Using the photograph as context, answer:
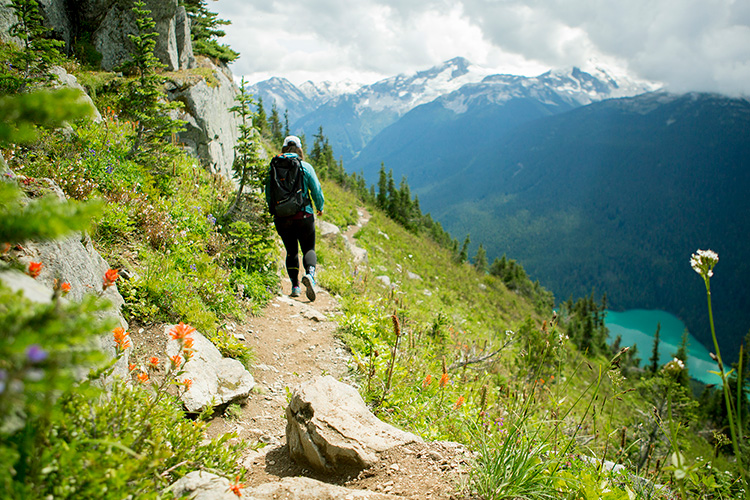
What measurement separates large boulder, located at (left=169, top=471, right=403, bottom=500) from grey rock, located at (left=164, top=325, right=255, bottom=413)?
47.5 inches

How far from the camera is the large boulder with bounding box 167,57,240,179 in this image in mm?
10016

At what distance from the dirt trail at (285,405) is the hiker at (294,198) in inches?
32.5

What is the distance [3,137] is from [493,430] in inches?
173

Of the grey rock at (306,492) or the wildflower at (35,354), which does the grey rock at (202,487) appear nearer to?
the grey rock at (306,492)

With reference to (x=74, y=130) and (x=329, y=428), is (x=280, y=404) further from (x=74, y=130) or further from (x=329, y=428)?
(x=74, y=130)

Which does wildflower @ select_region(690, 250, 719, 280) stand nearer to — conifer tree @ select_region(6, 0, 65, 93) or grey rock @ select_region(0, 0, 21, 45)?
conifer tree @ select_region(6, 0, 65, 93)

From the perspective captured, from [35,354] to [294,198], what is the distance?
5.54 meters

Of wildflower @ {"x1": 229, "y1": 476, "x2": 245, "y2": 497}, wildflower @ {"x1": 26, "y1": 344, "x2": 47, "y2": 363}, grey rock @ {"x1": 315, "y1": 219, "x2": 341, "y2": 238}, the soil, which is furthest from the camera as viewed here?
grey rock @ {"x1": 315, "y1": 219, "x2": 341, "y2": 238}

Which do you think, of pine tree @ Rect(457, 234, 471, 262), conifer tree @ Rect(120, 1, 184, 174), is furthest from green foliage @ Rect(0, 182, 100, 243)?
pine tree @ Rect(457, 234, 471, 262)

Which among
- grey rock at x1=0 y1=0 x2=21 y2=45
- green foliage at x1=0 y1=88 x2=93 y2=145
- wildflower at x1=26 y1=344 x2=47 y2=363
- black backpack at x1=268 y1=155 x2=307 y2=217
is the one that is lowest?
wildflower at x1=26 y1=344 x2=47 y2=363

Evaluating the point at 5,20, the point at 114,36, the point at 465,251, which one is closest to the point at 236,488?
the point at 5,20

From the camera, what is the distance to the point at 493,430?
4.17 metres

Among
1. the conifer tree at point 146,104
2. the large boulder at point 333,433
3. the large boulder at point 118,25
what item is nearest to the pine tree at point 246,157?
the conifer tree at point 146,104

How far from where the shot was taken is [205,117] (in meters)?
10.4
